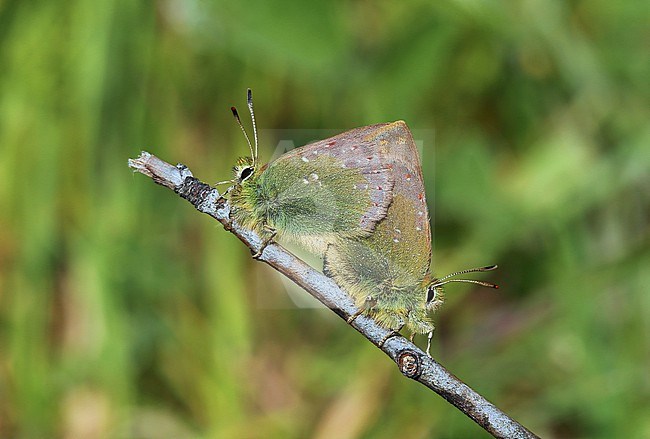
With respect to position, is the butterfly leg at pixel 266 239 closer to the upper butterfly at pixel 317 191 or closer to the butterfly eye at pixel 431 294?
the upper butterfly at pixel 317 191

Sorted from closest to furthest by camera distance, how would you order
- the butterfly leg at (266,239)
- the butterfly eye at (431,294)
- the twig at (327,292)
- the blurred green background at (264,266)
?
the twig at (327,292)
the butterfly leg at (266,239)
the butterfly eye at (431,294)
the blurred green background at (264,266)

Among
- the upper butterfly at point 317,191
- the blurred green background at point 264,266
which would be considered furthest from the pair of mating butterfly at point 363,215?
the blurred green background at point 264,266

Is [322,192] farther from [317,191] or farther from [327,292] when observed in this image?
[327,292]

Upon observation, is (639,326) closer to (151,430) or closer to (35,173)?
(151,430)

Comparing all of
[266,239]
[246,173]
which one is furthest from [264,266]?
[266,239]

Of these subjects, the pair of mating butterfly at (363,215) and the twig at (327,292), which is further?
the pair of mating butterfly at (363,215)
